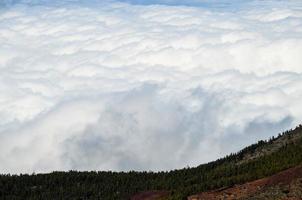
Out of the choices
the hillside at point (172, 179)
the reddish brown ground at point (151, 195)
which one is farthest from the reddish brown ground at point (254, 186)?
the reddish brown ground at point (151, 195)

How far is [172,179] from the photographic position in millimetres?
150625

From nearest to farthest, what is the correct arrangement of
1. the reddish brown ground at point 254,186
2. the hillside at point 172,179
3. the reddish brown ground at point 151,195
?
the reddish brown ground at point 254,186 < the hillside at point 172,179 < the reddish brown ground at point 151,195

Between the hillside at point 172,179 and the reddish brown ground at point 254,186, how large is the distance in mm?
510

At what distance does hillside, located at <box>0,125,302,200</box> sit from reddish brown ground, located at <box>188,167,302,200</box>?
0.51m

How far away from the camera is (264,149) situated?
141 meters

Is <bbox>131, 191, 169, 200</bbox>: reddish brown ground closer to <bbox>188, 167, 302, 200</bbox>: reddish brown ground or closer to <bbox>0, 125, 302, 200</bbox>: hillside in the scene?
<bbox>0, 125, 302, 200</bbox>: hillside

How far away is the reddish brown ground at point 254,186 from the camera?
84662mm

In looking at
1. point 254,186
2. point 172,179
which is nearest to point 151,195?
point 172,179

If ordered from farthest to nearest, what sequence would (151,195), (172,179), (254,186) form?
1. (172,179)
2. (151,195)
3. (254,186)

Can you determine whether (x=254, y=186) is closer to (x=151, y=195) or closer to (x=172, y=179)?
(x=151, y=195)

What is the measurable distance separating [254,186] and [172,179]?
63.1 metres

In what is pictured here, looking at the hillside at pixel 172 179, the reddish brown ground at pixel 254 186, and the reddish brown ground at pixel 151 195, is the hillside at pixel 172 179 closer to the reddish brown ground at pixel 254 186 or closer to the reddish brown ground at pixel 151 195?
the reddish brown ground at pixel 151 195

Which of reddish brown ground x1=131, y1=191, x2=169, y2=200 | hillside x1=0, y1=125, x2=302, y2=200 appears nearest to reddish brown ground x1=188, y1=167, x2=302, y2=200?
hillside x1=0, y1=125, x2=302, y2=200

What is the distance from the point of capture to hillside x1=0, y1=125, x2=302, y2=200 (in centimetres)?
10488
